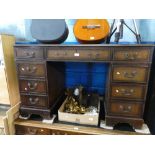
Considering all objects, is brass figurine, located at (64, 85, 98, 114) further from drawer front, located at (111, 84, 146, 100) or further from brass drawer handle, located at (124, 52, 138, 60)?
brass drawer handle, located at (124, 52, 138, 60)

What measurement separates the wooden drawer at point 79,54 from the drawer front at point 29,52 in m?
0.07

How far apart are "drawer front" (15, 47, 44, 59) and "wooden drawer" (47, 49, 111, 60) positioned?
0.24 ft

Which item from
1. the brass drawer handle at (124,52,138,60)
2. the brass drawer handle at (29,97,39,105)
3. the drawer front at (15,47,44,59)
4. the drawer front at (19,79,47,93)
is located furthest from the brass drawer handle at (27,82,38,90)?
the brass drawer handle at (124,52,138,60)

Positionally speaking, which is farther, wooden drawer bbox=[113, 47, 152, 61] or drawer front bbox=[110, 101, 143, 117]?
drawer front bbox=[110, 101, 143, 117]

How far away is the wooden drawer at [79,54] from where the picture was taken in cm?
99

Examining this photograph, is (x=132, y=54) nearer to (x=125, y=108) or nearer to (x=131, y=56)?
(x=131, y=56)

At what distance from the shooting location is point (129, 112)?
1.07 m

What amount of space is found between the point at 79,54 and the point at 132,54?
0.37 m

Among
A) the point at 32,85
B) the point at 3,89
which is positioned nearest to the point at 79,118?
the point at 32,85

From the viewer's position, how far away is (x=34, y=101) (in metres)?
1.20

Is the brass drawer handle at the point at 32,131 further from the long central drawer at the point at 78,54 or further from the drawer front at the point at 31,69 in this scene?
the long central drawer at the point at 78,54

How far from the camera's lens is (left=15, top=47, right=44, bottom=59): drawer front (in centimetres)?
107
